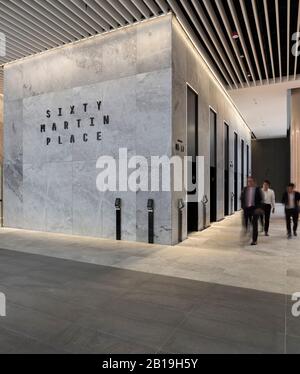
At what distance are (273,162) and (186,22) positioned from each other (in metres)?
21.6

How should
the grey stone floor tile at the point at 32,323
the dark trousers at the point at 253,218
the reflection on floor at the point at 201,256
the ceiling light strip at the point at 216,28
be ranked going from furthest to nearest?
the dark trousers at the point at 253,218
the ceiling light strip at the point at 216,28
the reflection on floor at the point at 201,256
the grey stone floor tile at the point at 32,323

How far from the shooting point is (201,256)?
20.5ft

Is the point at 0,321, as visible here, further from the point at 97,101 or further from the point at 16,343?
the point at 97,101

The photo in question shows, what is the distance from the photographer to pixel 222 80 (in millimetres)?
12102

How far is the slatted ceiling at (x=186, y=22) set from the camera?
7.02 meters

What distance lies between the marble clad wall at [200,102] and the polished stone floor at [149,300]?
2.32 metres

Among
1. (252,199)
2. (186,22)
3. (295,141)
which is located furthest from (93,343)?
(295,141)

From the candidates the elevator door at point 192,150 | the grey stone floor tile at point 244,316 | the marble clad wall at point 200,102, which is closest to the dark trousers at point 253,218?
the marble clad wall at point 200,102

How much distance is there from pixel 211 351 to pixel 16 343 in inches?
72.1

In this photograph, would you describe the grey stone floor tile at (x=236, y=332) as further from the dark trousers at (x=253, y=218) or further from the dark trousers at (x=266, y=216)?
the dark trousers at (x=266, y=216)

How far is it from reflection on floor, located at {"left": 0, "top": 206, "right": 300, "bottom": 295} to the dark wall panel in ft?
61.9

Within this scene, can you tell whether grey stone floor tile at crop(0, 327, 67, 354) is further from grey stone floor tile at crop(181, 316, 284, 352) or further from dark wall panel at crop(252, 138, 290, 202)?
dark wall panel at crop(252, 138, 290, 202)

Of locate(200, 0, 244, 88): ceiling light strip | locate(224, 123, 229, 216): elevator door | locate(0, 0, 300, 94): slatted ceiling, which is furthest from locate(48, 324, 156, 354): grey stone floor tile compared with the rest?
locate(224, 123, 229, 216): elevator door
